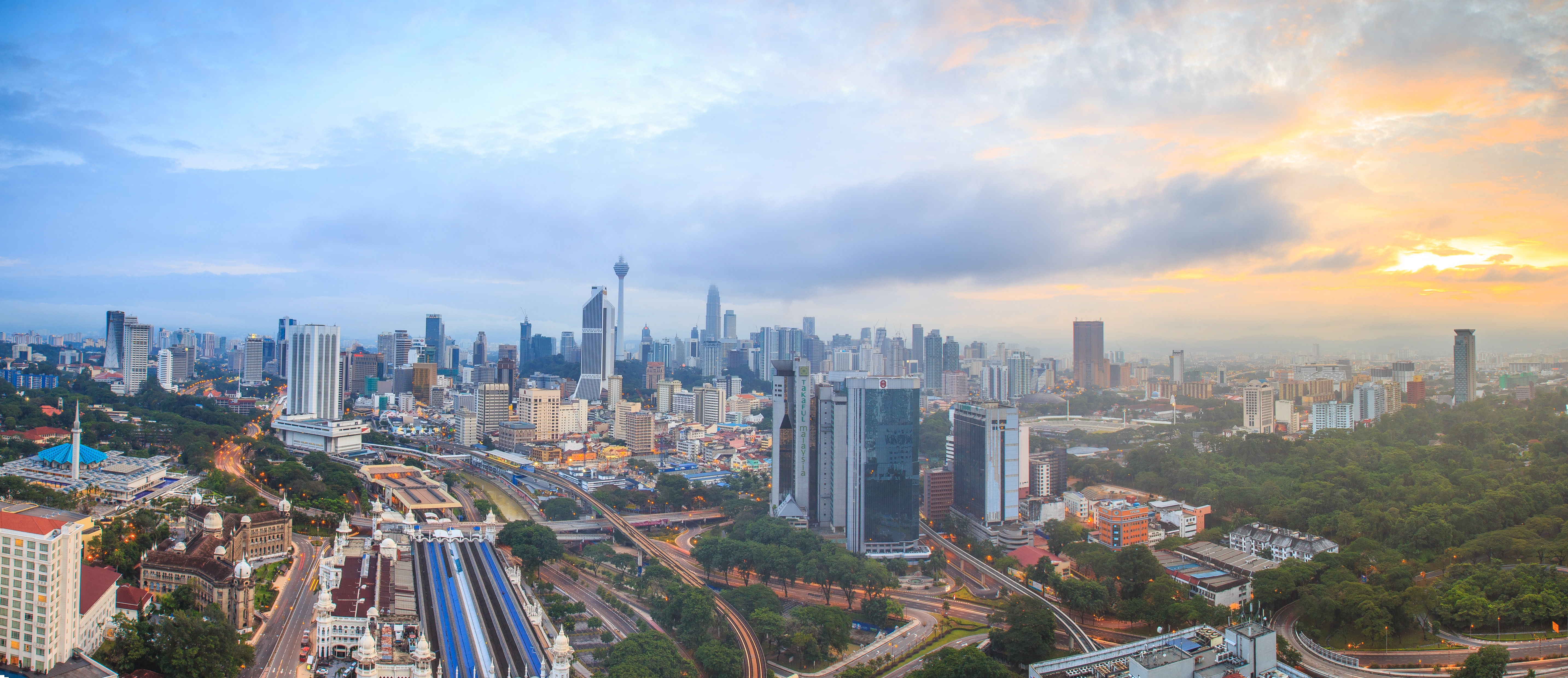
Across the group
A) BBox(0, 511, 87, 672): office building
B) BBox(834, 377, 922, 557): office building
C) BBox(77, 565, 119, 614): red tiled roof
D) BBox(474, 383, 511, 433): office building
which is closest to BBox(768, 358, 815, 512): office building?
BBox(834, 377, 922, 557): office building

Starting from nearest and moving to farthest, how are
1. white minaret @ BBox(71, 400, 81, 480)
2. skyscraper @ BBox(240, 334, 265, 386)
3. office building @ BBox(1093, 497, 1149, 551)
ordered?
office building @ BBox(1093, 497, 1149, 551), white minaret @ BBox(71, 400, 81, 480), skyscraper @ BBox(240, 334, 265, 386)

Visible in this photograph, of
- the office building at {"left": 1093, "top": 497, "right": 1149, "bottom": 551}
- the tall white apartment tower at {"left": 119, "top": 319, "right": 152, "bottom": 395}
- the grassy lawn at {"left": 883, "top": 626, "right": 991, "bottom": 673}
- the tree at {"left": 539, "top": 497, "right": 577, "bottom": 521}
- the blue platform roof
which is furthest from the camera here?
the tall white apartment tower at {"left": 119, "top": 319, "right": 152, "bottom": 395}

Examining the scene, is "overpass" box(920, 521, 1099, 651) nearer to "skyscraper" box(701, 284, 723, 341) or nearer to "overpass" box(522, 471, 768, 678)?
"overpass" box(522, 471, 768, 678)

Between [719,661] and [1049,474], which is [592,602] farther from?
[1049,474]

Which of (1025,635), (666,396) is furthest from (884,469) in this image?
(666,396)

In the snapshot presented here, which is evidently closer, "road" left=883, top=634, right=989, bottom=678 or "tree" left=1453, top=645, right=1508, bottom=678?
"tree" left=1453, top=645, right=1508, bottom=678

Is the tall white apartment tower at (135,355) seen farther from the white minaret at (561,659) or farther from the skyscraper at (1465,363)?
the skyscraper at (1465,363)
